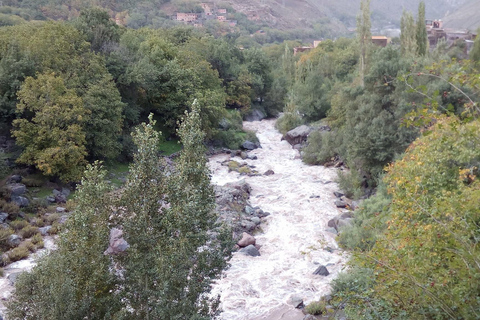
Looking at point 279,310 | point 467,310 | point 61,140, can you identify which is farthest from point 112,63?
point 467,310

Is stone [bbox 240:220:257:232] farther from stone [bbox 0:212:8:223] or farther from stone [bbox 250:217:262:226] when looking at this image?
stone [bbox 0:212:8:223]

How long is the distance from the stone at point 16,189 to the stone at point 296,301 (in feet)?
43.4

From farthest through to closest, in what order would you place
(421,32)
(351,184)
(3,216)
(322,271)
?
(421,32)
(351,184)
(3,216)
(322,271)

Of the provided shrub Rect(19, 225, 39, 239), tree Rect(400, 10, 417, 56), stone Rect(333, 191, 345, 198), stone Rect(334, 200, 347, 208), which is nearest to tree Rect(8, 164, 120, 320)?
shrub Rect(19, 225, 39, 239)

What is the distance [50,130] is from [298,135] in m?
19.1

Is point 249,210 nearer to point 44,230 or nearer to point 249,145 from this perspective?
point 44,230

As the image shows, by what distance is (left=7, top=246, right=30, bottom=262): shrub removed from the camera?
14.8 meters

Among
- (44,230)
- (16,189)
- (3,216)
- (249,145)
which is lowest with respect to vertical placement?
(249,145)

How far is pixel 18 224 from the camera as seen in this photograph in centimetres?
1684

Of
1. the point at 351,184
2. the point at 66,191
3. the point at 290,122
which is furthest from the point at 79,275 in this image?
the point at 290,122

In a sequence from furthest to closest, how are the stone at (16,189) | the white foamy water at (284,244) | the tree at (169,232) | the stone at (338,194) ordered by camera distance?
the stone at (338,194) → the stone at (16,189) → the white foamy water at (284,244) → the tree at (169,232)

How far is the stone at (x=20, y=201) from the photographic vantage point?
1822 centimetres

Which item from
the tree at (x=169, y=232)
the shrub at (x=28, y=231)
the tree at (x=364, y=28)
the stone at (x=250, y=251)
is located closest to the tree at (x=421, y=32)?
the tree at (x=364, y=28)

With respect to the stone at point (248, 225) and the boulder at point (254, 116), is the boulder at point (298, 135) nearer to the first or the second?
the boulder at point (254, 116)
